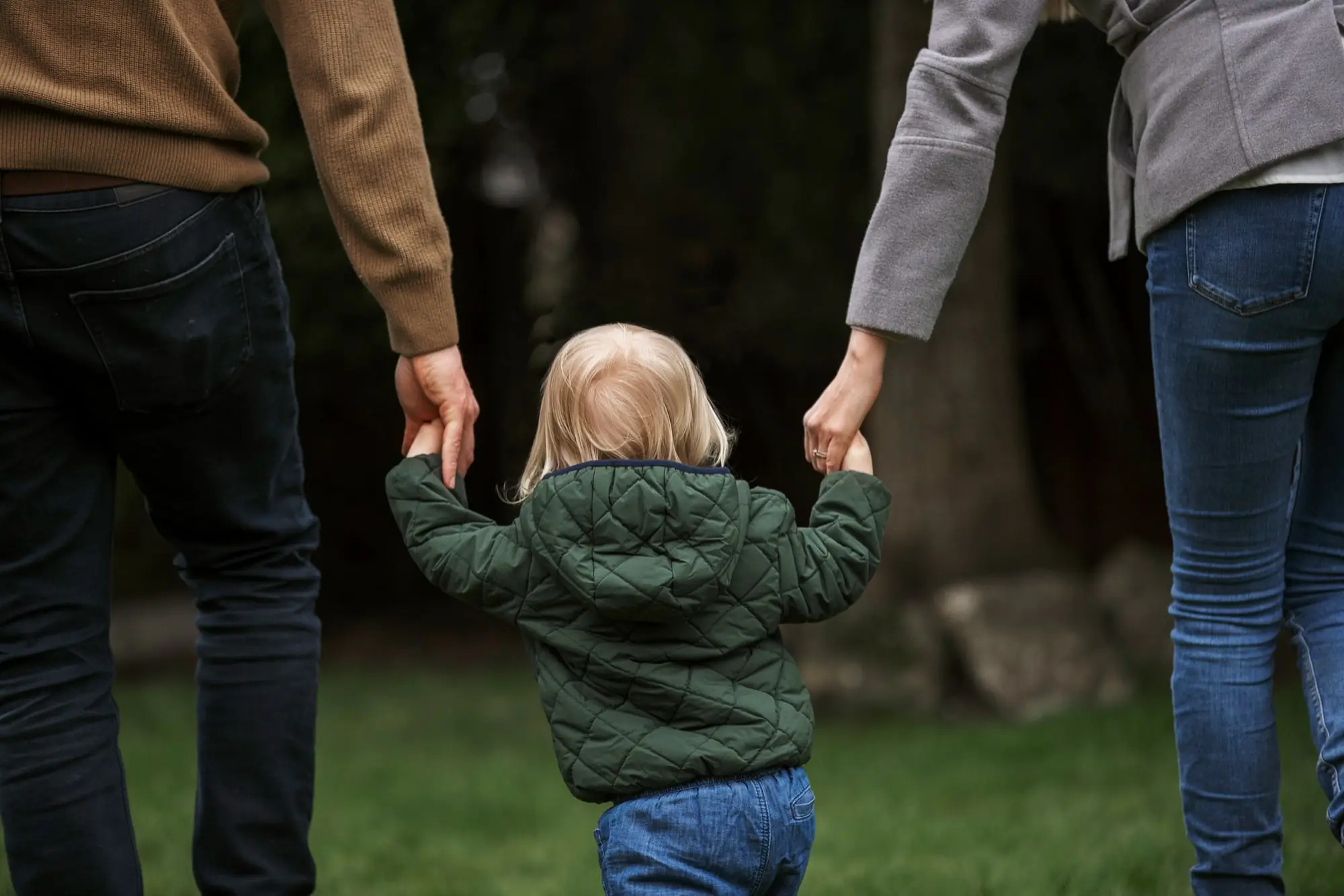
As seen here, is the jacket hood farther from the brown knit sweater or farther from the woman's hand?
the brown knit sweater

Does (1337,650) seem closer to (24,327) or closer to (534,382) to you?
(24,327)

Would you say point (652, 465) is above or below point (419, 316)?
below

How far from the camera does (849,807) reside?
14.2ft

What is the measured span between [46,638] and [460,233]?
6.23 m

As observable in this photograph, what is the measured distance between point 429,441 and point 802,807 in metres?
0.72

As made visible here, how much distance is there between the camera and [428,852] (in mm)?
3725

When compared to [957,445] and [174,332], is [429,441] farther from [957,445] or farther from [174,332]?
[957,445]

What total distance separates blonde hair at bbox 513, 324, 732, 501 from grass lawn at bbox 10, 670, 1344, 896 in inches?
50.2

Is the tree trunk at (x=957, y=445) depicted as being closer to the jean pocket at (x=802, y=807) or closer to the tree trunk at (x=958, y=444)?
the tree trunk at (x=958, y=444)

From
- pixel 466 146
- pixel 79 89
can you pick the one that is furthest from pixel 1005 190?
pixel 79 89

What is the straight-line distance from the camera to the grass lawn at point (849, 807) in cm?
309

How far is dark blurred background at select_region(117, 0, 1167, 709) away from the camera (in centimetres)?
609

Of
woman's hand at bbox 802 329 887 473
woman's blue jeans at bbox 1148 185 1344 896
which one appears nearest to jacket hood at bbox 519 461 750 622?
woman's hand at bbox 802 329 887 473

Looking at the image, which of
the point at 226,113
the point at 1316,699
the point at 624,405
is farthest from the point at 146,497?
the point at 1316,699
